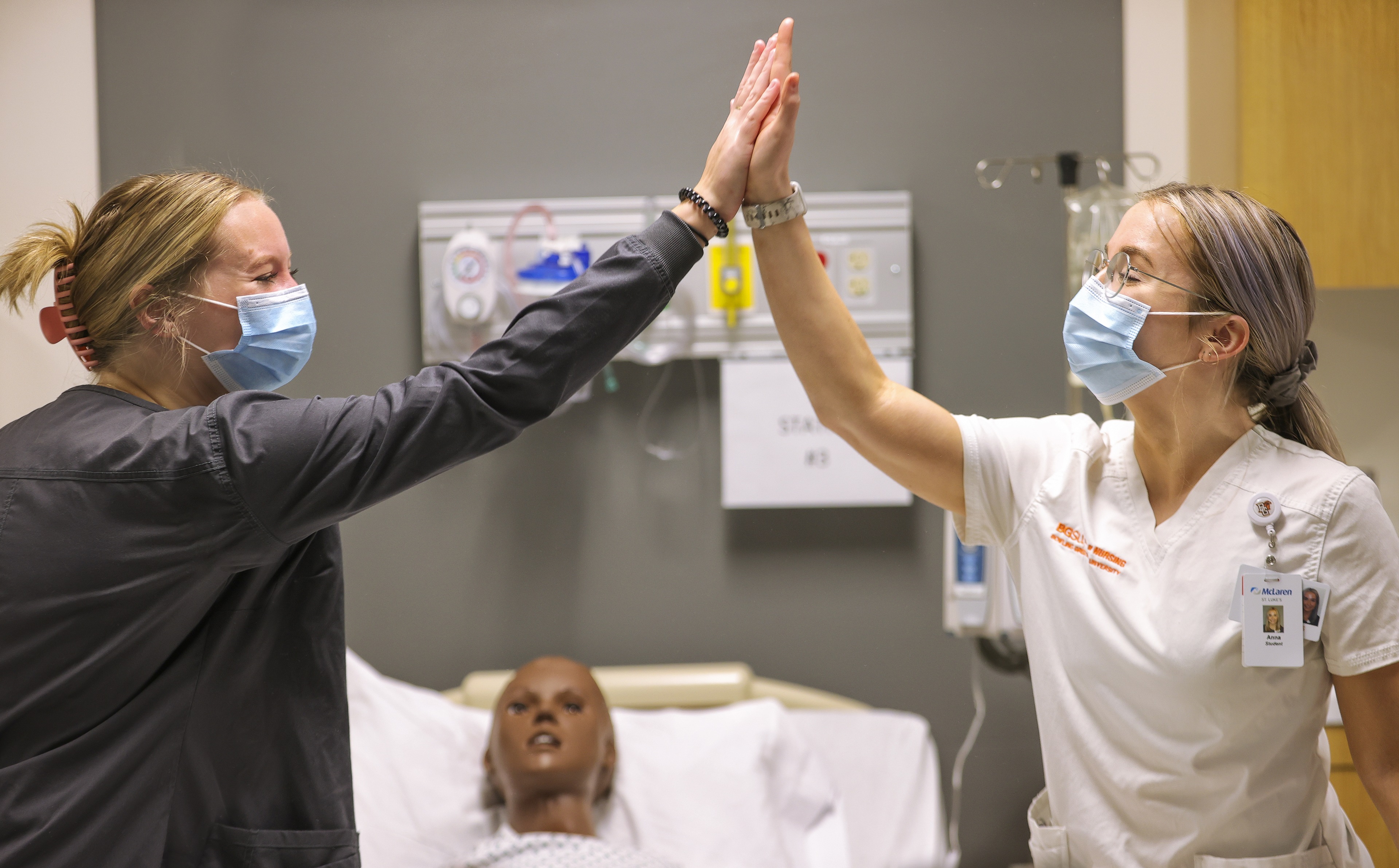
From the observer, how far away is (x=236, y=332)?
1.14 meters

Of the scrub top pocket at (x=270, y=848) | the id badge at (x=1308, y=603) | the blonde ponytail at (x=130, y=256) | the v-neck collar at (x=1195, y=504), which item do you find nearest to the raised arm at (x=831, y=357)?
the v-neck collar at (x=1195, y=504)

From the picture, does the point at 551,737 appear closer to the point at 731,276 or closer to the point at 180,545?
the point at 731,276

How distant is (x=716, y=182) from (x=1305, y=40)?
4.69ft

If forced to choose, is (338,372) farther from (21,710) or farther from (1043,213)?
(1043,213)

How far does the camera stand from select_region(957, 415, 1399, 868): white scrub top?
1.14m

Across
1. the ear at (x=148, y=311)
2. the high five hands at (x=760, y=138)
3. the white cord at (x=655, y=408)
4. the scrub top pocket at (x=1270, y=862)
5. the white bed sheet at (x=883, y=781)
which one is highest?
the high five hands at (x=760, y=138)

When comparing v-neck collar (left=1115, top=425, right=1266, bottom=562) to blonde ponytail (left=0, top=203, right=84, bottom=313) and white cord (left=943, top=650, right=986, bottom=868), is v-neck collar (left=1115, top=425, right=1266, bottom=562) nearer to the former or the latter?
white cord (left=943, top=650, right=986, bottom=868)

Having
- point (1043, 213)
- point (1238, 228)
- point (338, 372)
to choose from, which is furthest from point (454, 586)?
point (1238, 228)

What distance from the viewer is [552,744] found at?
1975 millimetres

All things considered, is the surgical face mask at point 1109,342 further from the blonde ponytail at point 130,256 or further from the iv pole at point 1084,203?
the blonde ponytail at point 130,256

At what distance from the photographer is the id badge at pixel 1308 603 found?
3.67 feet

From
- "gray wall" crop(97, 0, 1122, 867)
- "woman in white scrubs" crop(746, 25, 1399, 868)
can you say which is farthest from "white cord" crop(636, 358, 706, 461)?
"woman in white scrubs" crop(746, 25, 1399, 868)

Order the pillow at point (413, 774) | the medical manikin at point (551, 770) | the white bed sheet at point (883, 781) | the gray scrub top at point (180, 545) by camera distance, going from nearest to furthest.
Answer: the gray scrub top at point (180, 545)
the medical manikin at point (551, 770)
the pillow at point (413, 774)
the white bed sheet at point (883, 781)

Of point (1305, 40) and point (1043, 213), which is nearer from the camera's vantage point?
point (1305, 40)
